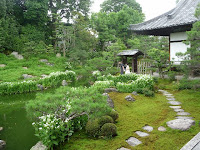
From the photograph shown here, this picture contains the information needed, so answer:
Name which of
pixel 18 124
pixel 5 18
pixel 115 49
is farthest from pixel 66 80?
pixel 5 18

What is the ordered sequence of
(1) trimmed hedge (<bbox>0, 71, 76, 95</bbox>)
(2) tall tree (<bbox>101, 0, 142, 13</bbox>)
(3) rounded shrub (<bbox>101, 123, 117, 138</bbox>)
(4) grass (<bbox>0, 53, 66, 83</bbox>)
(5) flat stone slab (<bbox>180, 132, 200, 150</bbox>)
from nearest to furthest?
(5) flat stone slab (<bbox>180, 132, 200, 150</bbox>) → (3) rounded shrub (<bbox>101, 123, 117, 138</bbox>) → (1) trimmed hedge (<bbox>0, 71, 76, 95</bbox>) → (4) grass (<bbox>0, 53, 66, 83</bbox>) → (2) tall tree (<bbox>101, 0, 142, 13</bbox>)

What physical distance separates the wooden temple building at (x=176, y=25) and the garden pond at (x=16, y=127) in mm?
8526

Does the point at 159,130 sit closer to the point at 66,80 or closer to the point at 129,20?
the point at 66,80

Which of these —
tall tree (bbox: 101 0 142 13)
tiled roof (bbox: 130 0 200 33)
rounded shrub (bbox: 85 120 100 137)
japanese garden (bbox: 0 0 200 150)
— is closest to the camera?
japanese garden (bbox: 0 0 200 150)

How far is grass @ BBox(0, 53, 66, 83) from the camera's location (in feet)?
56.9

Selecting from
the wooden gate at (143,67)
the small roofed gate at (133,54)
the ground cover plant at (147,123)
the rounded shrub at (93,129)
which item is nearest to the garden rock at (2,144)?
the ground cover plant at (147,123)

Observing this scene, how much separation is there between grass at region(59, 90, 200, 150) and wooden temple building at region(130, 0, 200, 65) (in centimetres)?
328

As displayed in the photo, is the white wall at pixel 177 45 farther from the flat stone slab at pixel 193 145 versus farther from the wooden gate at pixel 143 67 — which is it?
the flat stone slab at pixel 193 145

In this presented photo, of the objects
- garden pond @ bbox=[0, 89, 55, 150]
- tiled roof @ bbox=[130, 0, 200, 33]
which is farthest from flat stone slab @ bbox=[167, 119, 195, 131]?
tiled roof @ bbox=[130, 0, 200, 33]

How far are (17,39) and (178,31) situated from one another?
21.3 m

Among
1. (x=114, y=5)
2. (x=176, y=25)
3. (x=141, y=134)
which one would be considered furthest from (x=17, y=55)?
(x=114, y=5)

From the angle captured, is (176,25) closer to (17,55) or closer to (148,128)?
(148,128)

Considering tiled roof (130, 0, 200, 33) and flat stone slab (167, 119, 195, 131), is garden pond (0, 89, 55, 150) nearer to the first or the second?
flat stone slab (167, 119, 195, 131)

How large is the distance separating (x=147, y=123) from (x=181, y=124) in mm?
1067
